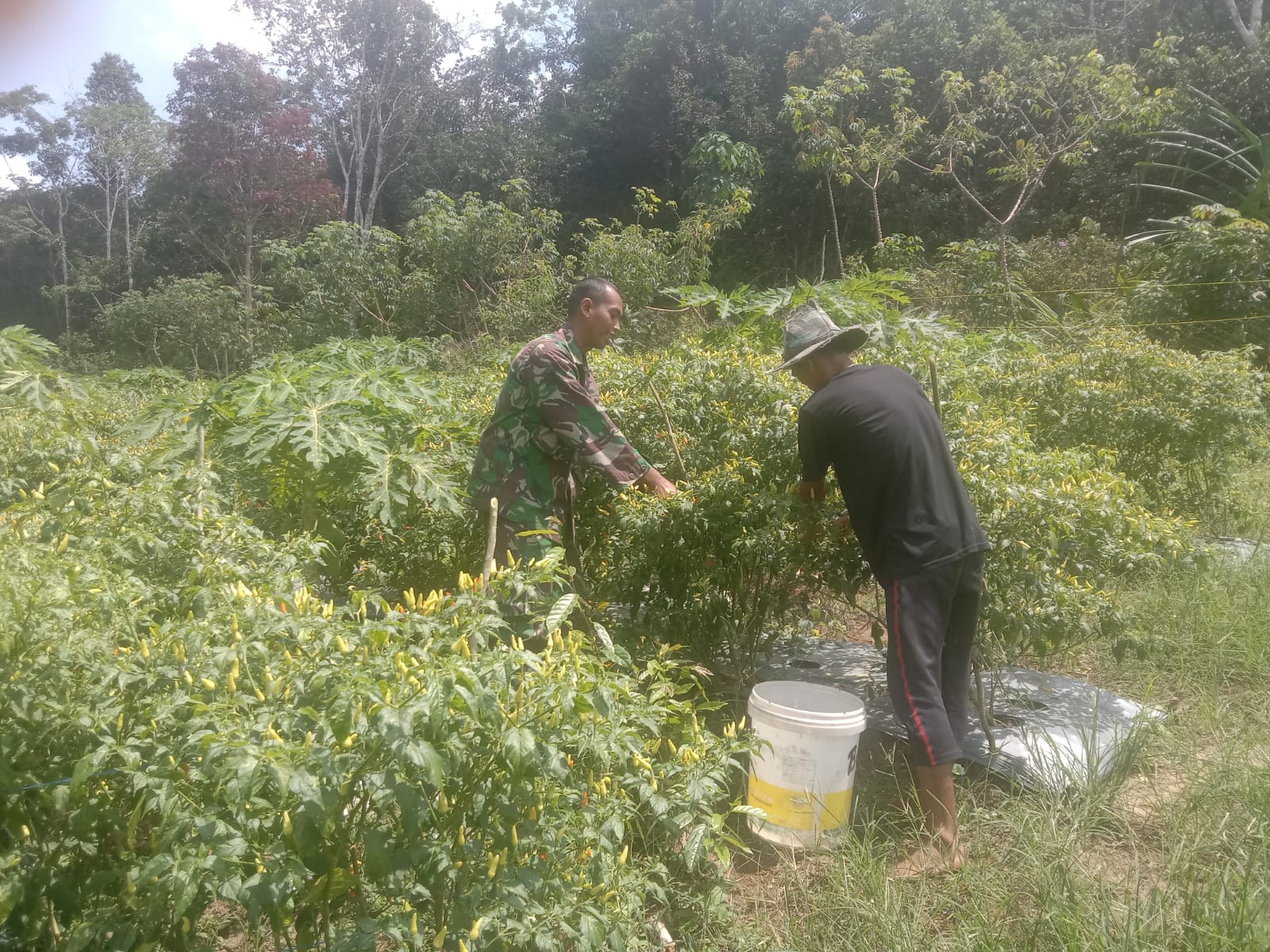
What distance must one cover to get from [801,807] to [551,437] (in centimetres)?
169

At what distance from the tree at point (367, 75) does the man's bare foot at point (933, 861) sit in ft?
74.5

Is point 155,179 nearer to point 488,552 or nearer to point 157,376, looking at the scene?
point 157,376

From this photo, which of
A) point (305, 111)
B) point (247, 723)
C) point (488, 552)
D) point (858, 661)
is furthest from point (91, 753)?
point (305, 111)

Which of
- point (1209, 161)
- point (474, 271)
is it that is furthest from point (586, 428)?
point (1209, 161)

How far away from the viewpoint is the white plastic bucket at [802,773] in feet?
9.16

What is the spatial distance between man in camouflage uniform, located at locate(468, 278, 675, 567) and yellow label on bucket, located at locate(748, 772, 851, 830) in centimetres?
120

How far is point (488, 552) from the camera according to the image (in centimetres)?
210

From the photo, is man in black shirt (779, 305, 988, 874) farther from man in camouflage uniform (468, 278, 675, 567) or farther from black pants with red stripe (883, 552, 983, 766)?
man in camouflage uniform (468, 278, 675, 567)

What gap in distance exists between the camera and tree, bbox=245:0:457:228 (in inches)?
851

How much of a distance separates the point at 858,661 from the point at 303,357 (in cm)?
344

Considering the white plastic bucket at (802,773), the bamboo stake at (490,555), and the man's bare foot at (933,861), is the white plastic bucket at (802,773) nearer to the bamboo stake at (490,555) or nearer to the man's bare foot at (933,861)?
the man's bare foot at (933,861)

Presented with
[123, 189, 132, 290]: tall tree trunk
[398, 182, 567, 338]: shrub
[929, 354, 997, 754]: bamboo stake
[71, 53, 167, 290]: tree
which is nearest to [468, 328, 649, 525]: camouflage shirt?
[929, 354, 997, 754]: bamboo stake

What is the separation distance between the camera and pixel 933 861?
2.72 m

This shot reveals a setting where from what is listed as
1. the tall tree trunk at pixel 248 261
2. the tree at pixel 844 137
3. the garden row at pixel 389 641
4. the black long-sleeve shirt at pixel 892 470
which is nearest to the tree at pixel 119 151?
the tall tree trunk at pixel 248 261
